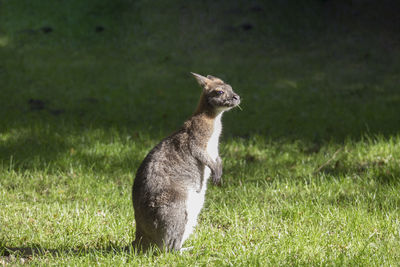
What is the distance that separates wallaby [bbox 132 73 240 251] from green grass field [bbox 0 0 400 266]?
205mm

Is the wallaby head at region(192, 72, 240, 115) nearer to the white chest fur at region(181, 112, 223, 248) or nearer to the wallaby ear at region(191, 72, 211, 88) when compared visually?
the wallaby ear at region(191, 72, 211, 88)

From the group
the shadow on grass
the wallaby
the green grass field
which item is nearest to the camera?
the wallaby

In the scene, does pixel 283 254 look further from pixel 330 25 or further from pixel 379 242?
pixel 330 25

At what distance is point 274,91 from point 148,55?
3.90 meters

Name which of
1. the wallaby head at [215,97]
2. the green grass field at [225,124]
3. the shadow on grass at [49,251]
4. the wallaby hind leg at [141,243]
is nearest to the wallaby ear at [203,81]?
the wallaby head at [215,97]

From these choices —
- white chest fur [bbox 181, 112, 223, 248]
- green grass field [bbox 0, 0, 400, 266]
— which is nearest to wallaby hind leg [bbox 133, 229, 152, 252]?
green grass field [bbox 0, 0, 400, 266]

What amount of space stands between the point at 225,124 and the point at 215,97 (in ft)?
16.6

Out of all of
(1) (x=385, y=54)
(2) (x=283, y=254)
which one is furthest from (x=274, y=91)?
(2) (x=283, y=254)

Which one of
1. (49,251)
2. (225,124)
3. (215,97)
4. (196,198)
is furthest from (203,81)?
(225,124)

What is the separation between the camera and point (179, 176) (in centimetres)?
458

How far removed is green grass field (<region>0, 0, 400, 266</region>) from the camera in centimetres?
485

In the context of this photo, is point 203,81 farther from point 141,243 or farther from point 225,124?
point 225,124

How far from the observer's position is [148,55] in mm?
14102

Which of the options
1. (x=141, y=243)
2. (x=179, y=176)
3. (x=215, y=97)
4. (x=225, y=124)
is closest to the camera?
(x=141, y=243)
